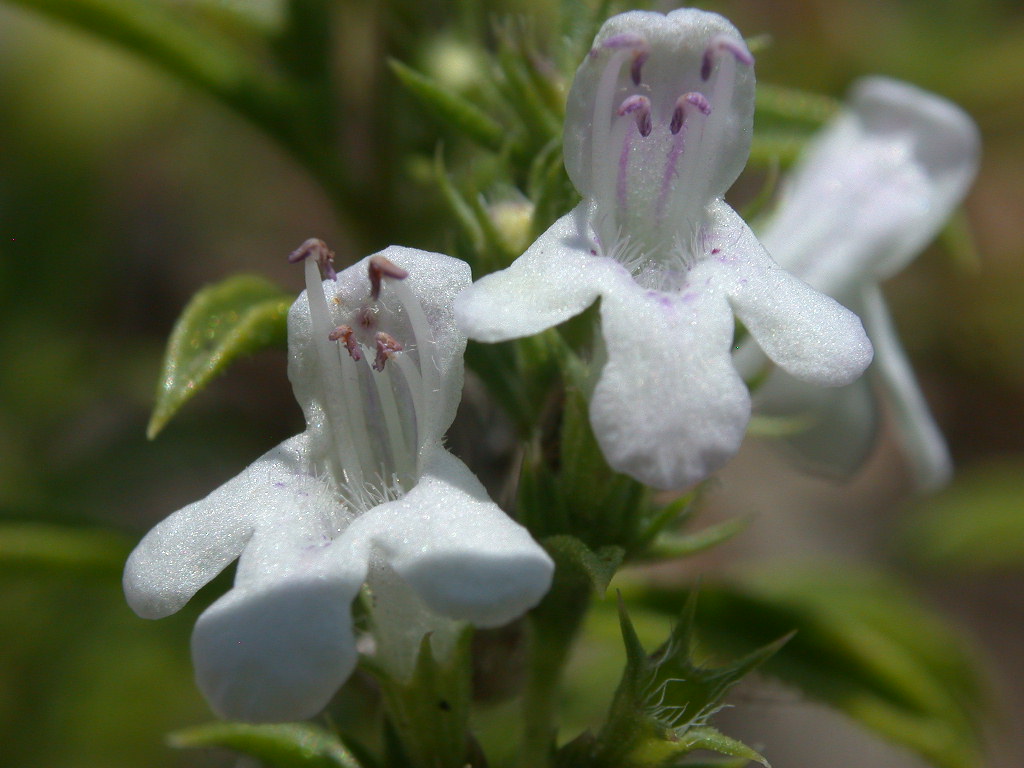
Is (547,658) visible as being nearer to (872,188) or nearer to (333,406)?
(333,406)

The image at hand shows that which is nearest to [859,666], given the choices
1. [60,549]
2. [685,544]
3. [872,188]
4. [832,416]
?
[832,416]

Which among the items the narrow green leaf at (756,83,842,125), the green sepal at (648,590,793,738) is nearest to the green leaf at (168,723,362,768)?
the green sepal at (648,590,793,738)

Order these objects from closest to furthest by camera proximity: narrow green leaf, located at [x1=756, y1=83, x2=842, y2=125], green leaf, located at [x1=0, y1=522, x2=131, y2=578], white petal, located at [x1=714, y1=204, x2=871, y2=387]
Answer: white petal, located at [x1=714, y1=204, x2=871, y2=387] → green leaf, located at [x1=0, y1=522, x2=131, y2=578] → narrow green leaf, located at [x1=756, y1=83, x2=842, y2=125]

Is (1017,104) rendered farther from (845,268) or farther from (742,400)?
(742,400)

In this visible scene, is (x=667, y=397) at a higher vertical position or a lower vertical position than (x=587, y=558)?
higher

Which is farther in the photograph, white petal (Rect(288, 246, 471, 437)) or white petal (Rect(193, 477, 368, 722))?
white petal (Rect(288, 246, 471, 437))

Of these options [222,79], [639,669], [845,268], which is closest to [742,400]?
[639,669]

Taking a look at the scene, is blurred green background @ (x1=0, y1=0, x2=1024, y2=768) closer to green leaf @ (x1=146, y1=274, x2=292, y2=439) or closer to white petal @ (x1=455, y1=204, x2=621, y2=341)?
green leaf @ (x1=146, y1=274, x2=292, y2=439)

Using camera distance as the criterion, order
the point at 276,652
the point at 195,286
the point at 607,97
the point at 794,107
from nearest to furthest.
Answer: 1. the point at 276,652
2. the point at 607,97
3. the point at 794,107
4. the point at 195,286
